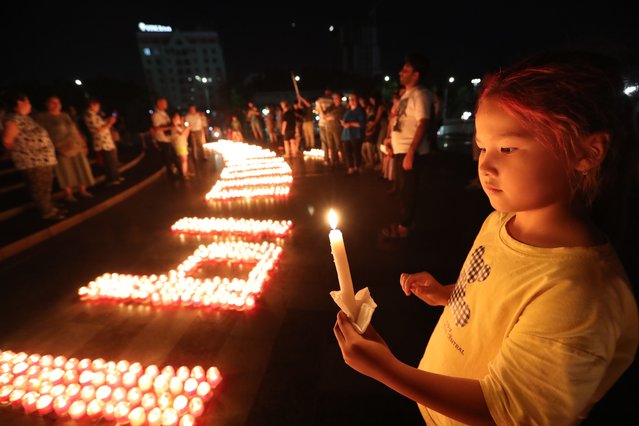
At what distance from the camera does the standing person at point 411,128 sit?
371cm

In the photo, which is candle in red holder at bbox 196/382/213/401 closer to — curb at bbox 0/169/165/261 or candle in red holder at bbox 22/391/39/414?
candle in red holder at bbox 22/391/39/414

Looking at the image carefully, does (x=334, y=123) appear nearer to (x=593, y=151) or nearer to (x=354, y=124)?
(x=354, y=124)

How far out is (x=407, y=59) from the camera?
3689mm

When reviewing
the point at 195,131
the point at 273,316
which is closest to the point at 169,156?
the point at 195,131

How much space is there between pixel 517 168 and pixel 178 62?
10626 cm

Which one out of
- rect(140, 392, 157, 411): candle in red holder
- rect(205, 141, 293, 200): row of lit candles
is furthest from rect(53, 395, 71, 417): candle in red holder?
rect(205, 141, 293, 200): row of lit candles

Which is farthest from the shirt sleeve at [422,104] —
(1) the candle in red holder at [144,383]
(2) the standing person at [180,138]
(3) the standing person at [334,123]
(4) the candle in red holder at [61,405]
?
(2) the standing person at [180,138]

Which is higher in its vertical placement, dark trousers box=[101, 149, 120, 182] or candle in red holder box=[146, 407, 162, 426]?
dark trousers box=[101, 149, 120, 182]

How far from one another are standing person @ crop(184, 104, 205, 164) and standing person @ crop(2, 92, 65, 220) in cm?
525

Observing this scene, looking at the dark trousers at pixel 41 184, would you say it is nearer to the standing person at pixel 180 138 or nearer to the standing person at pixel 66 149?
the standing person at pixel 66 149

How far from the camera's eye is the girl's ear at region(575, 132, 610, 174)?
787 millimetres

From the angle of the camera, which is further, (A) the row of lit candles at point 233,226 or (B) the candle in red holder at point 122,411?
(A) the row of lit candles at point 233,226

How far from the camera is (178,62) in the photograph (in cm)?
8962

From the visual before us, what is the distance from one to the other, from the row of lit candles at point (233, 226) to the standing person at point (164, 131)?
4.12 meters
